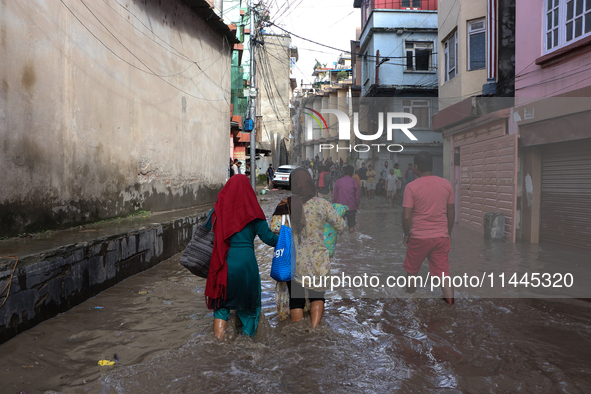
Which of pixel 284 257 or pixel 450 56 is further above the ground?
pixel 450 56

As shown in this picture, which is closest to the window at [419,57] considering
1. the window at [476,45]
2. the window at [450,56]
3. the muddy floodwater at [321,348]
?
the window at [450,56]

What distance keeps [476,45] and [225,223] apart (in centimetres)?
1366

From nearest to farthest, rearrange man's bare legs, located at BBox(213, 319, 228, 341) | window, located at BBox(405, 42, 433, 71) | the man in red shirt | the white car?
man's bare legs, located at BBox(213, 319, 228, 341) < the man in red shirt < window, located at BBox(405, 42, 433, 71) < the white car

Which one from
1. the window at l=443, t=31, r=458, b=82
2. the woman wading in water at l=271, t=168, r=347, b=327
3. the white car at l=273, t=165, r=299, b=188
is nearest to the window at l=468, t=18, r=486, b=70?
the window at l=443, t=31, r=458, b=82

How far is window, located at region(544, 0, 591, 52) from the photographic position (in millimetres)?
7852

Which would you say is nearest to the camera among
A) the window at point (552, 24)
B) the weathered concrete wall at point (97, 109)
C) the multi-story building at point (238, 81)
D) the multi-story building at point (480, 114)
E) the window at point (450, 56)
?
the weathered concrete wall at point (97, 109)

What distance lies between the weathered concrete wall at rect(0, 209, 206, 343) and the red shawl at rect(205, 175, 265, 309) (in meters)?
1.63

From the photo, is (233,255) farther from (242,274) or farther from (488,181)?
(488,181)

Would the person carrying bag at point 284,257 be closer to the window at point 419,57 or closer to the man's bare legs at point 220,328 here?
the man's bare legs at point 220,328

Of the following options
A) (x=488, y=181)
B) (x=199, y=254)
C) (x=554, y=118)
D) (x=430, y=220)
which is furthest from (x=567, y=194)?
(x=199, y=254)

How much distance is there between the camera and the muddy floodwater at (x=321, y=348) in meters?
3.27

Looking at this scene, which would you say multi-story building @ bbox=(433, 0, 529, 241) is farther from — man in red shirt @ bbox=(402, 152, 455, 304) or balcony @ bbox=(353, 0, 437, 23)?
balcony @ bbox=(353, 0, 437, 23)

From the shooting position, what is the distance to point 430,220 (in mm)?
5051

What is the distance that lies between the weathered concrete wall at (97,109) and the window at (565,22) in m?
7.84
